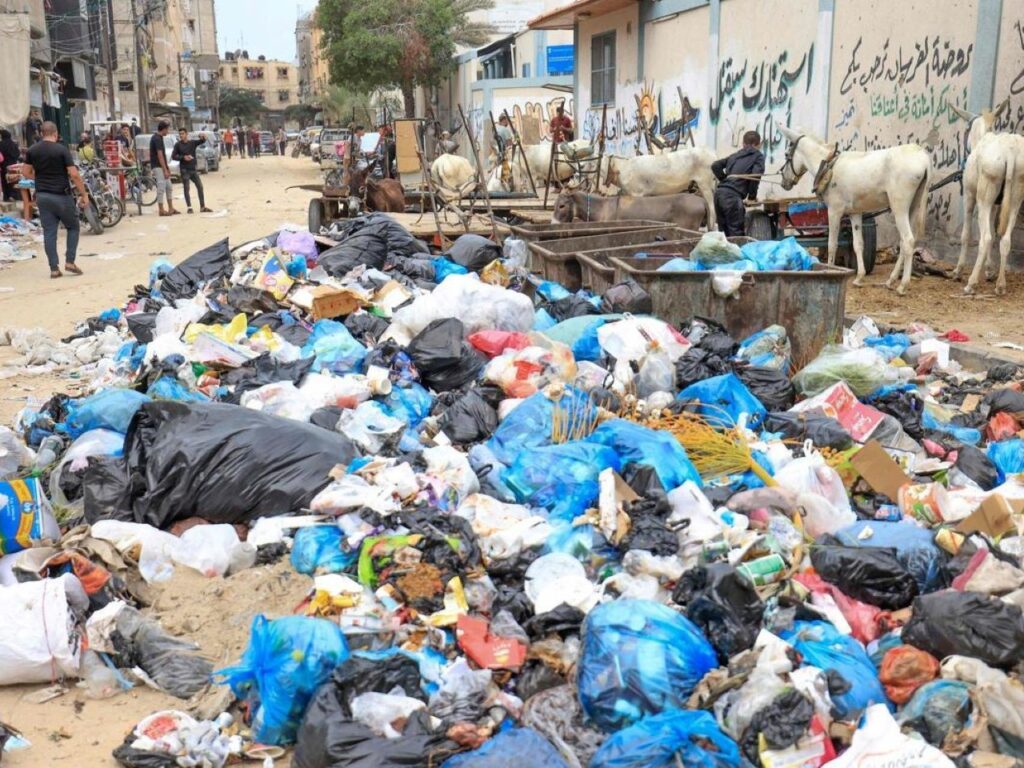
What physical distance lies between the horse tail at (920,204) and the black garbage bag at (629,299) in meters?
4.72

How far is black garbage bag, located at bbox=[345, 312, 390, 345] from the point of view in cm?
730

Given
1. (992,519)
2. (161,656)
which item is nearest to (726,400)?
(992,519)

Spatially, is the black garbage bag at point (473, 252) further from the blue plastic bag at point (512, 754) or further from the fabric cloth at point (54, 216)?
the blue plastic bag at point (512, 754)

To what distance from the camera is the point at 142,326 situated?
8.51 meters

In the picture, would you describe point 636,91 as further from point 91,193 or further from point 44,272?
point 44,272

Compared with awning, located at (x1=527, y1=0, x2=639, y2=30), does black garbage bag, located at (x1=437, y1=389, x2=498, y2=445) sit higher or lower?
lower

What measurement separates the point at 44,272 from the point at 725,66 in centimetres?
1085

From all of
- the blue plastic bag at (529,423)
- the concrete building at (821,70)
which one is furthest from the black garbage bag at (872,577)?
the concrete building at (821,70)

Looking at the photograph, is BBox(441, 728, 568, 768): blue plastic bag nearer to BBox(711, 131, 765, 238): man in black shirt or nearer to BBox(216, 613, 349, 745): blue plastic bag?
BBox(216, 613, 349, 745): blue plastic bag

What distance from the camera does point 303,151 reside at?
57.7 m

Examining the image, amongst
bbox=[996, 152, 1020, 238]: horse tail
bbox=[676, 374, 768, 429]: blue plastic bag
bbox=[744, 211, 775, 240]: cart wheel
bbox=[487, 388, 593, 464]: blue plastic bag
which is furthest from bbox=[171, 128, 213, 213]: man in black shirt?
bbox=[676, 374, 768, 429]: blue plastic bag

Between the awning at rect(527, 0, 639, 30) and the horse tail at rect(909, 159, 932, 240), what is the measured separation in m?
10.8

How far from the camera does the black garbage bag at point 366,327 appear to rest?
730 centimetres

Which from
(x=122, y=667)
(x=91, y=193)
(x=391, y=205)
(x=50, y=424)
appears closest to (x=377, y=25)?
(x=91, y=193)
